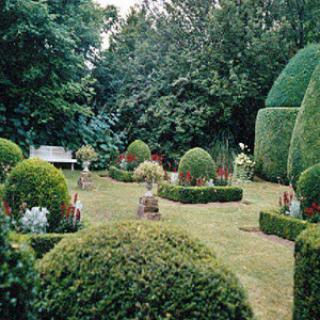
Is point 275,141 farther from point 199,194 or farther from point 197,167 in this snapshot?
point 199,194

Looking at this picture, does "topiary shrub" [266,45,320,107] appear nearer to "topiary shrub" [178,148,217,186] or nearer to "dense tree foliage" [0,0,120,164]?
"topiary shrub" [178,148,217,186]

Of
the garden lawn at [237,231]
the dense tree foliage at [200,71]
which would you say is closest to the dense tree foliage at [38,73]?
the dense tree foliage at [200,71]

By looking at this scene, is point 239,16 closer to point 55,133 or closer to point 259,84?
point 259,84

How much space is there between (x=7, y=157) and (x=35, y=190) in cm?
412

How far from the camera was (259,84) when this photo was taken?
16391 millimetres

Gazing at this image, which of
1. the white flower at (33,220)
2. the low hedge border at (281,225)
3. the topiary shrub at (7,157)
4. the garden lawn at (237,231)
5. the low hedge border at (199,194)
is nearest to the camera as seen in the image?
the garden lawn at (237,231)

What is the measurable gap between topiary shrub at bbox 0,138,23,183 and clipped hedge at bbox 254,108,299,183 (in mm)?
8147

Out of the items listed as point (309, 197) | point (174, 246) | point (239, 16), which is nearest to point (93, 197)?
point (309, 197)

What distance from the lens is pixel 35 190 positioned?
181 inches

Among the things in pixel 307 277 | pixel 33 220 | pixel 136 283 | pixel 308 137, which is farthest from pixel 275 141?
pixel 136 283

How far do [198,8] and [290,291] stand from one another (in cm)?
1565

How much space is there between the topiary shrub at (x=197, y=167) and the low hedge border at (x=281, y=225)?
3.16 meters

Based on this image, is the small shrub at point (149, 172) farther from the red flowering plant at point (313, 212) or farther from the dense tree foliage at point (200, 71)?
the dense tree foliage at point (200, 71)

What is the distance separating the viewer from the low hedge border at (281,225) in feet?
18.8
